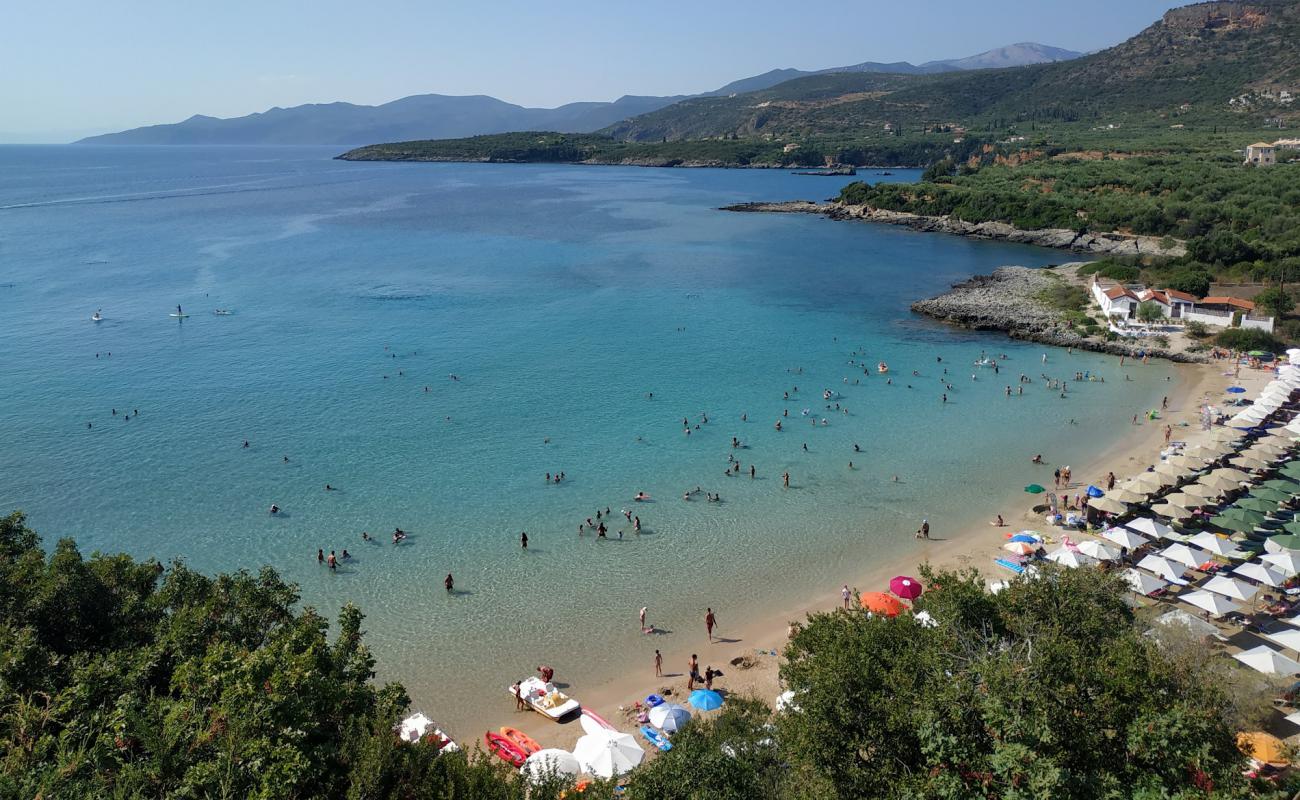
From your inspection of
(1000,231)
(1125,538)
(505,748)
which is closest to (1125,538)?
(1125,538)

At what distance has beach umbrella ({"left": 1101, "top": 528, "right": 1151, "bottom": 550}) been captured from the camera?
2022 cm

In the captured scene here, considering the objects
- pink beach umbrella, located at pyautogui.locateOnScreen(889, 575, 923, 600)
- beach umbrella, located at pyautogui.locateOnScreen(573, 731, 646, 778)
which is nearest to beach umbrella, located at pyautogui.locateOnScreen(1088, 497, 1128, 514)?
pink beach umbrella, located at pyautogui.locateOnScreen(889, 575, 923, 600)

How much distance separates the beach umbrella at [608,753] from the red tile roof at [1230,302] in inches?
1721

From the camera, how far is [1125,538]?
66.7 ft

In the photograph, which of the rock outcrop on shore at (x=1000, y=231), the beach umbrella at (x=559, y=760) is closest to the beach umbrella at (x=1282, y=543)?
the beach umbrella at (x=559, y=760)

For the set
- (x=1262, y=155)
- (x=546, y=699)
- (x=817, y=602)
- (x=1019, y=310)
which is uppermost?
(x=1262, y=155)

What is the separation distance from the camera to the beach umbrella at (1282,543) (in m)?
18.8

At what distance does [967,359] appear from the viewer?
41.1 meters

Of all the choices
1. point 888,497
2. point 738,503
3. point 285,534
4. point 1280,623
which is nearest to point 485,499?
point 285,534

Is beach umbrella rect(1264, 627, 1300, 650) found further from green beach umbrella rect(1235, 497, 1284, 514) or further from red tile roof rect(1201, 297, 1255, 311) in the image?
red tile roof rect(1201, 297, 1255, 311)

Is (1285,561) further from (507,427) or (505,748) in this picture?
(507,427)

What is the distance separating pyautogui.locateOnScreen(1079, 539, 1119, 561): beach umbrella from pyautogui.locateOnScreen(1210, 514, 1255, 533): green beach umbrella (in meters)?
3.05

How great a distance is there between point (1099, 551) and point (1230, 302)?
3173 cm

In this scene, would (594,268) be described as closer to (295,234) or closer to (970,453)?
(295,234)
